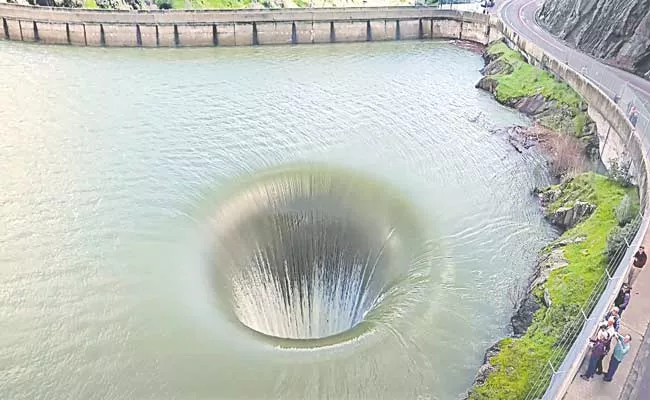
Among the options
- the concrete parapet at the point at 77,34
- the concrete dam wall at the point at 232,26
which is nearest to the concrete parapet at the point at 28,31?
the concrete dam wall at the point at 232,26

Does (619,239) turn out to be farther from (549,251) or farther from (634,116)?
(634,116)

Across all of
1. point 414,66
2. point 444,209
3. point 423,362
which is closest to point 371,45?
point 414,66

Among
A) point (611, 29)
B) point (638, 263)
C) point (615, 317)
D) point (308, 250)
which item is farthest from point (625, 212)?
point (611, 29)

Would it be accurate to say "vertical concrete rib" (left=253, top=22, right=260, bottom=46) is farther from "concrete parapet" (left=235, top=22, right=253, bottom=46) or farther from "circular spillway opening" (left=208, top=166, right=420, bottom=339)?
"circular spillway opening" (left=208, top=166, right=420, bottom=339)

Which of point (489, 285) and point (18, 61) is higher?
point (18, 61)

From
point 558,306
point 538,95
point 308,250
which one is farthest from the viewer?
point 538,95

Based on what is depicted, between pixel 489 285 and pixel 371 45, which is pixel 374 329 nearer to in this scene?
pixel 489 285
